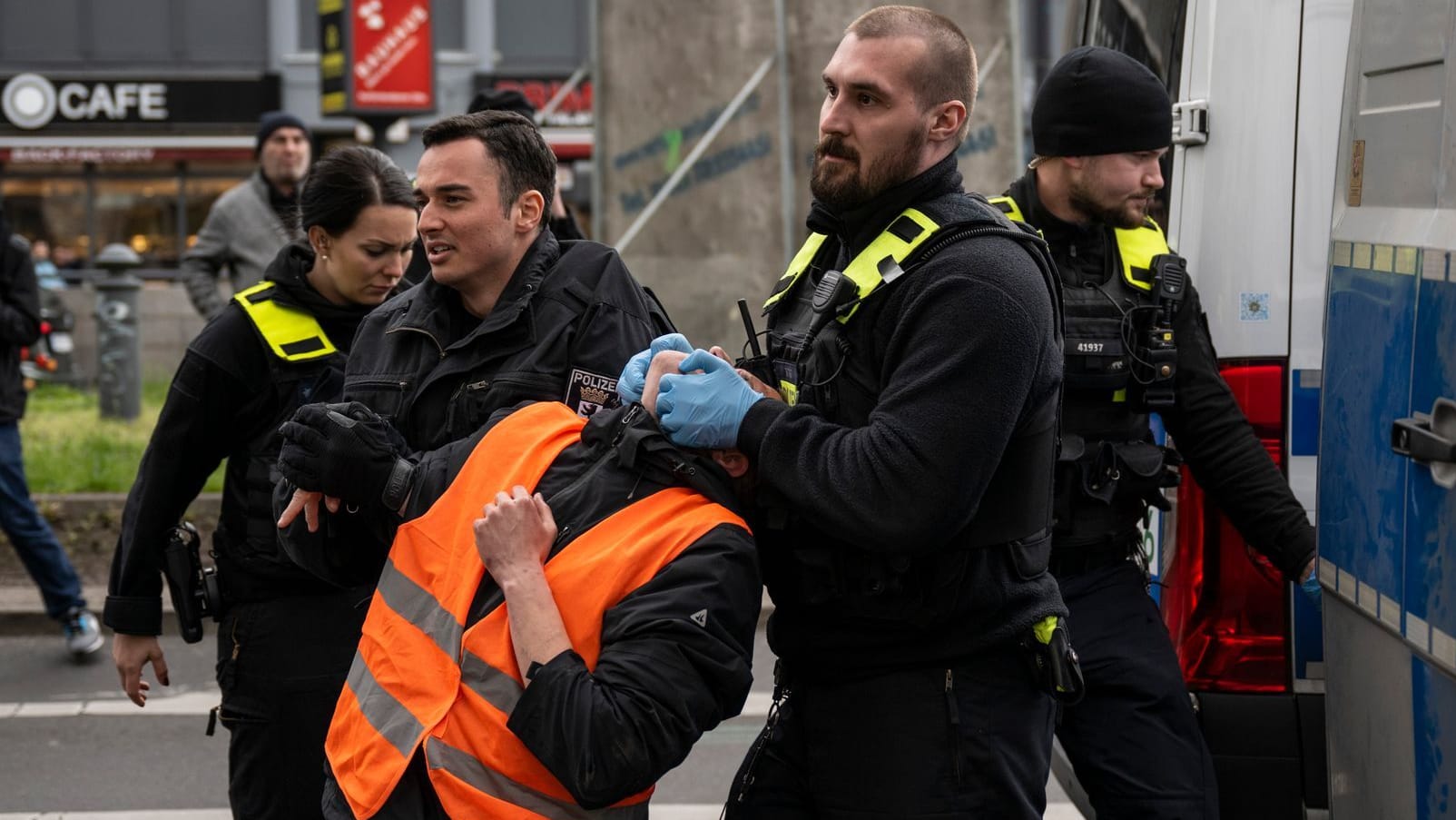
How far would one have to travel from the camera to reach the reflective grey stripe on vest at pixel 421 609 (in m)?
2.32

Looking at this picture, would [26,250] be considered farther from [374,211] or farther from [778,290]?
[778,290]

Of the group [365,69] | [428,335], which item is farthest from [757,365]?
[365,69]

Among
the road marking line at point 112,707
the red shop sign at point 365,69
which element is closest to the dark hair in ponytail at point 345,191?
the road marking line at point 112,707

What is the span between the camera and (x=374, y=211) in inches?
137

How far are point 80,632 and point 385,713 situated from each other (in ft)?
15.6

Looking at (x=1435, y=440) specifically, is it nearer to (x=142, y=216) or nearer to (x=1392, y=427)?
(x=1392, y=427)

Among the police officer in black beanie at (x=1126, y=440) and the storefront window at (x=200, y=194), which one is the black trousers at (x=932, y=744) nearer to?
the police officer in black beanie at (x=1126, y=440)

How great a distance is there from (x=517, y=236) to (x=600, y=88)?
688 cm

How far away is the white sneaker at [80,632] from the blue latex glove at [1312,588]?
496 centimetres

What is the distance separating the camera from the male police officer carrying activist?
2.33 metres

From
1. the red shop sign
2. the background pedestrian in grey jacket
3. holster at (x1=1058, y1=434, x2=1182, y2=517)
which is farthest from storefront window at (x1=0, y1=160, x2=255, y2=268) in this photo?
holster at (x1=1058, y1=434, x2=1182, y2=517)

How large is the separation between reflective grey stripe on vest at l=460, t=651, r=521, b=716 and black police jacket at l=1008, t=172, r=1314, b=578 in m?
1.44

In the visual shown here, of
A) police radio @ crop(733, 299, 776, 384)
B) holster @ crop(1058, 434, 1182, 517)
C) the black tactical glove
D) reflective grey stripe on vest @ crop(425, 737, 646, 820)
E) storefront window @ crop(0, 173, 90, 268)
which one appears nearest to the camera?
reflective grey stripe on vest @ crop(425, 737, 646, 820)

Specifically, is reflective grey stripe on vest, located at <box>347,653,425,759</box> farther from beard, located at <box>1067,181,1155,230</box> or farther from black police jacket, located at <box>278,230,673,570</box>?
beard, located at <box>1067,181,1155,230</box>
